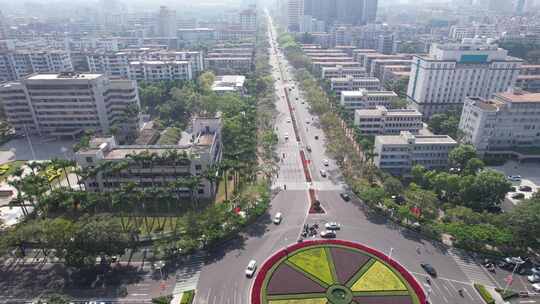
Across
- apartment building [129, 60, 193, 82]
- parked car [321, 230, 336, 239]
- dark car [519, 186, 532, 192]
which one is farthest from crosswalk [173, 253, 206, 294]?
apartment building [129, 60, 193, 82]

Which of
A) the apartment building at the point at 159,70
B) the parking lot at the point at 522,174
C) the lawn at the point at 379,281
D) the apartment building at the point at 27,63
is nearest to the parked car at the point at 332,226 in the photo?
the lawn at the point at 379,281

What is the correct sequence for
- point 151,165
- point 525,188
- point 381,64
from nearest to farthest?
1. point 151,165
2. point 525,188
3. point 381,64

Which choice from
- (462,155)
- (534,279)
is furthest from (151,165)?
(534,279)

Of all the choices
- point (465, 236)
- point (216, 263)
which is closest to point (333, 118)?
point (465, 236)

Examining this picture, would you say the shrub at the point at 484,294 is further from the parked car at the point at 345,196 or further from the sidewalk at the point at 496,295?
the parked car at the point at 345,196

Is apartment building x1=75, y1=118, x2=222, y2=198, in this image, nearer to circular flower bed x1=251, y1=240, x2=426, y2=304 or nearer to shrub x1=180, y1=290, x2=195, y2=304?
shrub x1=180, y1=290, x2=195, y2=304

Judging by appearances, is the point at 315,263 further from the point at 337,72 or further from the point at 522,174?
the point at 337,72
